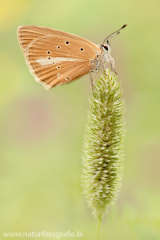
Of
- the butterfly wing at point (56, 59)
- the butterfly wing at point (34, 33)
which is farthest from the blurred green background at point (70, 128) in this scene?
the butterfly wing at point (34, 33)

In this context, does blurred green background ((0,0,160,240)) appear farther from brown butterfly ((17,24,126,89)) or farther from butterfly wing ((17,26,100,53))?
butterfly wing ((17,26,100,53))

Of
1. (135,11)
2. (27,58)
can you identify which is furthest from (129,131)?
(135,11)

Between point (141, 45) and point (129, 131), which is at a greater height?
point (141, 45)

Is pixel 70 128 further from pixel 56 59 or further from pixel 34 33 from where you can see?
pixel 34 33

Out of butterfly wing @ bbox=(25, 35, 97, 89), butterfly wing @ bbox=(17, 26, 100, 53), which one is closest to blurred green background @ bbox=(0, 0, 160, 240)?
butterfly wing @ bbox=(25, 35, 97, 89)

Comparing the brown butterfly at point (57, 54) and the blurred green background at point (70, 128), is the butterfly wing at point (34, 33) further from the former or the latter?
the blurred green background at point (70, 128)

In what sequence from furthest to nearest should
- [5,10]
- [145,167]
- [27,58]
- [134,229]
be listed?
[5,10] → [145,167] → [27,58] → [134,229]

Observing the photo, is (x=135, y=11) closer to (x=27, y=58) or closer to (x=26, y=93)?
(x=26, y=93)
